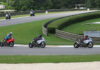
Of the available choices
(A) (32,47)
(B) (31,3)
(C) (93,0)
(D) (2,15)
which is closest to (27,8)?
(B) (31,3)

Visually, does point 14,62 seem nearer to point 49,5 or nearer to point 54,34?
point 54,34

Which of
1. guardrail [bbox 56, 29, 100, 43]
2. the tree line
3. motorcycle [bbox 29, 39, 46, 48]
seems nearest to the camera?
motorcycle [bbox 29, 39, 46, 48]

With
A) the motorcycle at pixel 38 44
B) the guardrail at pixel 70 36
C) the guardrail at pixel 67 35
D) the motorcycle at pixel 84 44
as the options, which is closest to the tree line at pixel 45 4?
the guardrail at pixel 67 35

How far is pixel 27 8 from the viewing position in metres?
99.3

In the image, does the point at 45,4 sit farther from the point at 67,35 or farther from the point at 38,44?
the point at 38,44

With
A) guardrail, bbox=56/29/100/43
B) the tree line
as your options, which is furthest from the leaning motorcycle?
the tree line

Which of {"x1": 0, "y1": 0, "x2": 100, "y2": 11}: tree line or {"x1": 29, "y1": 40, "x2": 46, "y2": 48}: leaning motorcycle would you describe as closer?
{"x1": 29, "y1": 40, "x2": 46, "y2": 48}: leaning motorcycle

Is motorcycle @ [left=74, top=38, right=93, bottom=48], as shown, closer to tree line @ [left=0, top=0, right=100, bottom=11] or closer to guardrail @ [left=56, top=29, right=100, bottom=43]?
guardrail @ [left=56, top=29, right=100, bottom=43]

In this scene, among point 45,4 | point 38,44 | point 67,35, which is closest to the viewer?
point 38,44

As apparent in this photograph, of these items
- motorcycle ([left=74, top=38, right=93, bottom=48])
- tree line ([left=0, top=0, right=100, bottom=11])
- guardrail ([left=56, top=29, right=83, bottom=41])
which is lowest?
tree line ([left=0, top=0, right=100, bottom=11])

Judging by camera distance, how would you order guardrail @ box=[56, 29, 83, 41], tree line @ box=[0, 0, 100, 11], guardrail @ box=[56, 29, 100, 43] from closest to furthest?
guardrail @ box=[56, 29, 100, 43] < guardrail @ box=[56, 29, 83, 41] < tree line @ box=[0, 0, 100, 11]

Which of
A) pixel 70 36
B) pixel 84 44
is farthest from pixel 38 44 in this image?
pixel 70 36

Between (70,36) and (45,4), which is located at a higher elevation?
(70,36)

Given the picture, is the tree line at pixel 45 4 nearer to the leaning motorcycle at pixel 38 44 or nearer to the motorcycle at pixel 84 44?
the leaning motorcycle at pixel 38 44
